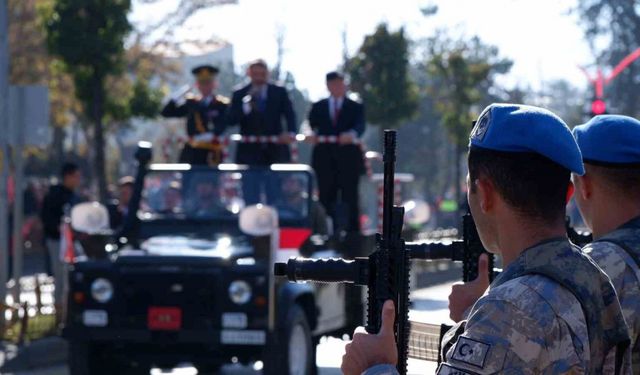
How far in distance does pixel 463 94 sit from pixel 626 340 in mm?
30766

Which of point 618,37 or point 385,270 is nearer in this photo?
point 385,270

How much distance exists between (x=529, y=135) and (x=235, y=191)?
8.80m

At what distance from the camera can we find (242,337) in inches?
394

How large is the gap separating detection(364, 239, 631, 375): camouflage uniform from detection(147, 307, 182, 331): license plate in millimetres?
7530

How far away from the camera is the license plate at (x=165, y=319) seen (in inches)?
400

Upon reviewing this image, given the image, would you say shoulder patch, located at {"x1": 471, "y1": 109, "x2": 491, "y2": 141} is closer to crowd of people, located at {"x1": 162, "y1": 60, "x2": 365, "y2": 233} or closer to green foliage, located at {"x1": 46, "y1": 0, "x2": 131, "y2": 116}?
crowd of people, located at {"x1": 162, "y1": 60, "x2": 365, "y2": 233}

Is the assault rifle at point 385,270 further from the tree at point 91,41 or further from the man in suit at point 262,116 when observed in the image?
the tree at point 91,41

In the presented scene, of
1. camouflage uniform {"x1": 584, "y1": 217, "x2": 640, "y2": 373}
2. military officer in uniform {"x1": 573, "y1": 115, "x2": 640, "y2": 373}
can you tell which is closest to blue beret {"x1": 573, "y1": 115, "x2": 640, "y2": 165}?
military officer in uniform {"x1": 573, "y1": 115, "x2": 640, "y2": 373}

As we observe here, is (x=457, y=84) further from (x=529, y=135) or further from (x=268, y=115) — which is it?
(x=529, y=135)

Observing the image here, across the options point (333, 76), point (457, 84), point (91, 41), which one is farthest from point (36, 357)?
point (457, 84)

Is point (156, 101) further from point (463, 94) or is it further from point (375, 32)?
point (463, 94)

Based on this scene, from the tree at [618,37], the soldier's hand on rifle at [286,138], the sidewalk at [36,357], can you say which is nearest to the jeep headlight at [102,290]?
the sidewalk at [36,357]

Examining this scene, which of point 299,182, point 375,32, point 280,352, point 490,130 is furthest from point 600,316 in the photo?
point 375,32

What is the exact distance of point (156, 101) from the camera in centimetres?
1956
